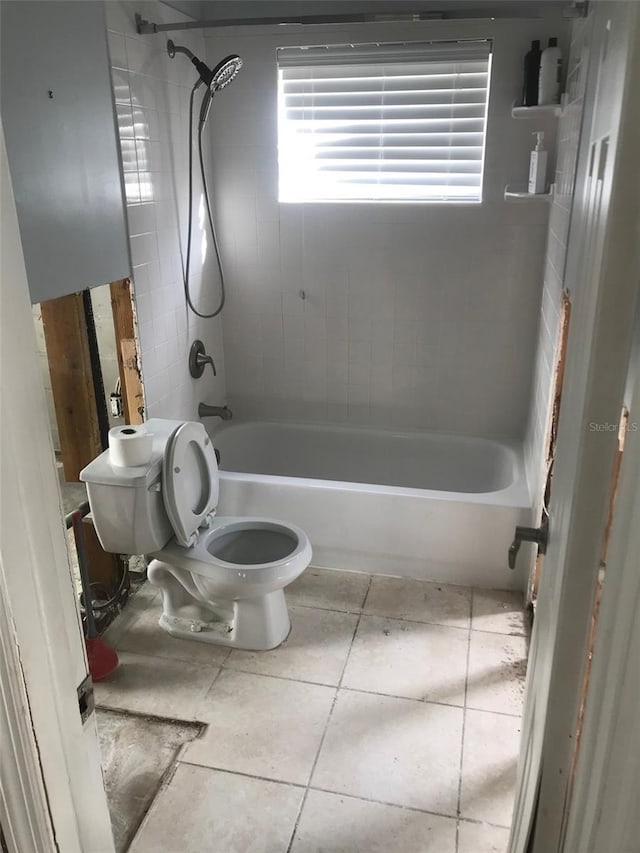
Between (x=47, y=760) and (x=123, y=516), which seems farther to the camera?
(x=123, y=516)

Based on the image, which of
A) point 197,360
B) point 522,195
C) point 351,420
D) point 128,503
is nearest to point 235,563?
point 128,503

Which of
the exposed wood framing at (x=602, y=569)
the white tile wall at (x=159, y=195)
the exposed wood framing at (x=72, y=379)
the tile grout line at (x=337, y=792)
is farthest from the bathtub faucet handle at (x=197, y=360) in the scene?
the exposed wood framing at (x=602, y=569)

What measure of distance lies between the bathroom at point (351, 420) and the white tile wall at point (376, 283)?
0.03ft

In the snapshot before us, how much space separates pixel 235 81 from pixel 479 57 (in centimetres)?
113

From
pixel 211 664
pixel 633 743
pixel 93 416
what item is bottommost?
pixel 211 664

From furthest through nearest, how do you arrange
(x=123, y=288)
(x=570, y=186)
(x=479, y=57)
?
(x=479, y=57), (x=123, y=288), (x=570, y=186)

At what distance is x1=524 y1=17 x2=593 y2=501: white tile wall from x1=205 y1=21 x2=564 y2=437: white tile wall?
0.27 metres

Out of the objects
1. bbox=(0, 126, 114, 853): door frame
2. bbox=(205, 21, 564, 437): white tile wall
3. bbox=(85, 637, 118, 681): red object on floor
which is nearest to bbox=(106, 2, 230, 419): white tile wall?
bbox=(205, 21, 564, 437): white tile wall

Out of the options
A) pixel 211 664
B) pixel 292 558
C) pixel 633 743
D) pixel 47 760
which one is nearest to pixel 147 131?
pixel 292 558

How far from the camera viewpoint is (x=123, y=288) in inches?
103

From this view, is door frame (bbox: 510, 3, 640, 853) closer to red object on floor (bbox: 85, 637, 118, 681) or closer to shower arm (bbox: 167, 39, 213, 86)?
red object on floor (bbox: 85, 637, 118, 681)

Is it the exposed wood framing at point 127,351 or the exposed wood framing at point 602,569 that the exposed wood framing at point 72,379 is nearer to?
the exposed wood framing at point 127,351

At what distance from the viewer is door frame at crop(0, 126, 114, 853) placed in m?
0.82

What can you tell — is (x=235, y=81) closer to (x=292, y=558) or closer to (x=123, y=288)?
(x=123, y=288)
